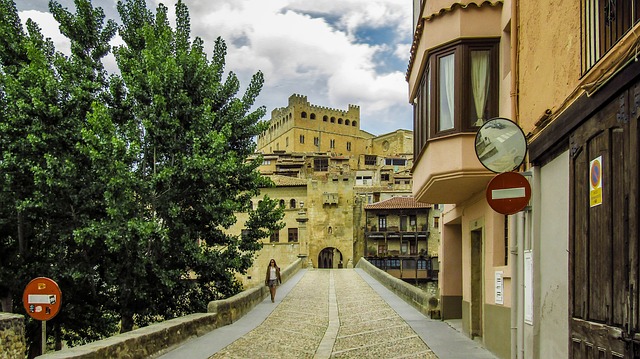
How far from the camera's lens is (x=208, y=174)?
1838 cm

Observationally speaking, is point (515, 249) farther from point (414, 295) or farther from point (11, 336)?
point (11, 336)

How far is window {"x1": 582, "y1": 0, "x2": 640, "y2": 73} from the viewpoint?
5219 millimetres

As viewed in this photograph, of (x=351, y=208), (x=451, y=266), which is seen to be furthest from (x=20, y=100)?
(x=351, y=208)

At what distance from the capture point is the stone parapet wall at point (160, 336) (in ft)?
26.3

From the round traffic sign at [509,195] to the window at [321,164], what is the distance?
84265 mm

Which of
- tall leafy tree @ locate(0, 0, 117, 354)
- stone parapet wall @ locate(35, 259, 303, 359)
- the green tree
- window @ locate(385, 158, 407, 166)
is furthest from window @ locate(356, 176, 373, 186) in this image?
stone parapet wall @ locate(35, 259, 303, 359)

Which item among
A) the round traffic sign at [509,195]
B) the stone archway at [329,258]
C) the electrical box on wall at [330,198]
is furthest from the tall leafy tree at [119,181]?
the stone archway at [329,258]

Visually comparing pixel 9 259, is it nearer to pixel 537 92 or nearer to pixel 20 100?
pixel 20 100

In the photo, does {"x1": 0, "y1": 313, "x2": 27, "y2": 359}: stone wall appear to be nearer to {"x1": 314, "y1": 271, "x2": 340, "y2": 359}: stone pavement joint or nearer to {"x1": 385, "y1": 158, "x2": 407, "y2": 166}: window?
{"x1": 314, "y1": 271, "x2": 340, "y2": 359}: stone pavement joint

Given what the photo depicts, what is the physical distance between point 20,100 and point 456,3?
13658mm

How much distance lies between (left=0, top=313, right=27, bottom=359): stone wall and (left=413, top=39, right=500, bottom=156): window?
10152mm

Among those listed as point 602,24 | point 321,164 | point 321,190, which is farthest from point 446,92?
point 321,164

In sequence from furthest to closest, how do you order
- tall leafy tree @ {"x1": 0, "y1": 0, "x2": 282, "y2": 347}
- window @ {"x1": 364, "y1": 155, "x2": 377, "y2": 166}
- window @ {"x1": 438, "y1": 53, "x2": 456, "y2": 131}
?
window @ {"x1": 364, "y1": 155, "x2": 377, "y2": 166}
tall leafy tree @ {"x1": 0, "y1": 0, "x2": 282, "y2": 347}
window @ {"x1": 438, "y1": 53, "x2": 456, "y2": 131}

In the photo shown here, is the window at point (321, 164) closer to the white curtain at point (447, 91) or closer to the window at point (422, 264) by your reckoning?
the window at point (422, 264)
